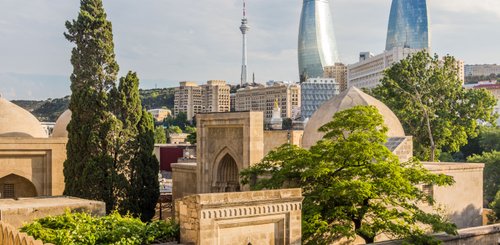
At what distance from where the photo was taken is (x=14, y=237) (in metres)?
11.0

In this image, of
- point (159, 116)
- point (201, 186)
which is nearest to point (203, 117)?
point (201, 186)

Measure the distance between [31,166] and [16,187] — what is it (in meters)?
1.10

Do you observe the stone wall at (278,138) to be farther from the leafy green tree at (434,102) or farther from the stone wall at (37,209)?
the stone wall at (37,209)

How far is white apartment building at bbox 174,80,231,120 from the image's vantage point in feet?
599

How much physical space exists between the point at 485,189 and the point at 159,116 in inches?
5587

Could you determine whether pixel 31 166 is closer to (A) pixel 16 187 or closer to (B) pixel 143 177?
(A) pixel 16 187

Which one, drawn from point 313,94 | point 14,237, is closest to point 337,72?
point 313,94

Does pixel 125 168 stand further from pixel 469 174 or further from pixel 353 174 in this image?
pixel 469 174

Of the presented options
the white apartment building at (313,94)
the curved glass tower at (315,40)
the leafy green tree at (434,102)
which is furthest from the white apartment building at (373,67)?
the leafy green tree at (434,102)

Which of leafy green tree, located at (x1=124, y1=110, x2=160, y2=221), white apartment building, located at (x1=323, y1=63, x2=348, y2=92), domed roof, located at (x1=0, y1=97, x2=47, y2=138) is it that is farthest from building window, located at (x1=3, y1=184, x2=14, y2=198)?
white apartment building, located at (x1=323, y1=63, x2=348, y2=92)

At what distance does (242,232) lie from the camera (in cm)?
1269

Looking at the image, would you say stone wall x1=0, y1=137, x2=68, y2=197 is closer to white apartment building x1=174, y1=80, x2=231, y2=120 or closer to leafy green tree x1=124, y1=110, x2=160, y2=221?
leafy green tree x1=124, y1=110, x2=160, y2=221

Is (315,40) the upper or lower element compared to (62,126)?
upper

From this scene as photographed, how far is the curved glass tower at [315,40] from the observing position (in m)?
170
